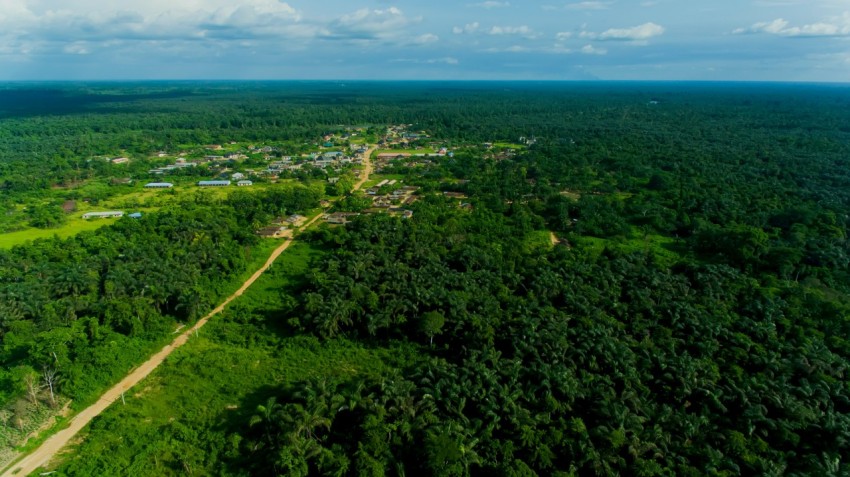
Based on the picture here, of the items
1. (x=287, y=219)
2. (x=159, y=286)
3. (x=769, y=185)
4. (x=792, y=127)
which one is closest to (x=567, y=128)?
(x=792, y=127)

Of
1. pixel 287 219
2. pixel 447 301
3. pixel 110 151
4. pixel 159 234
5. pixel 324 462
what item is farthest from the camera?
pixel 110 151

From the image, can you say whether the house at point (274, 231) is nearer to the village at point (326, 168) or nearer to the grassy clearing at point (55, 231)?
the village at point (326, 168)

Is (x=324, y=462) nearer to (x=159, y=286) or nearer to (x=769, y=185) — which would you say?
(x=159, y=286)

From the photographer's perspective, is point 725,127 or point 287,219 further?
point 725,127

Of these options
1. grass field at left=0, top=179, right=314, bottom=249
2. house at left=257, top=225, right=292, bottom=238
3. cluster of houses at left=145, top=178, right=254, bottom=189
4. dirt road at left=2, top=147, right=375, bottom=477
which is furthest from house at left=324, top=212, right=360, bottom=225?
cluster of houses at left=145, top=178, right=254, bottom=189

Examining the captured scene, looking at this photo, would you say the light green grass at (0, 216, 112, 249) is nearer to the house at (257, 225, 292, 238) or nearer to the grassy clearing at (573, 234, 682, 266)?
the house at (257, 225, 292, 238)

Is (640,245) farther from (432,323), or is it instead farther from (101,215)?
(101,215)
